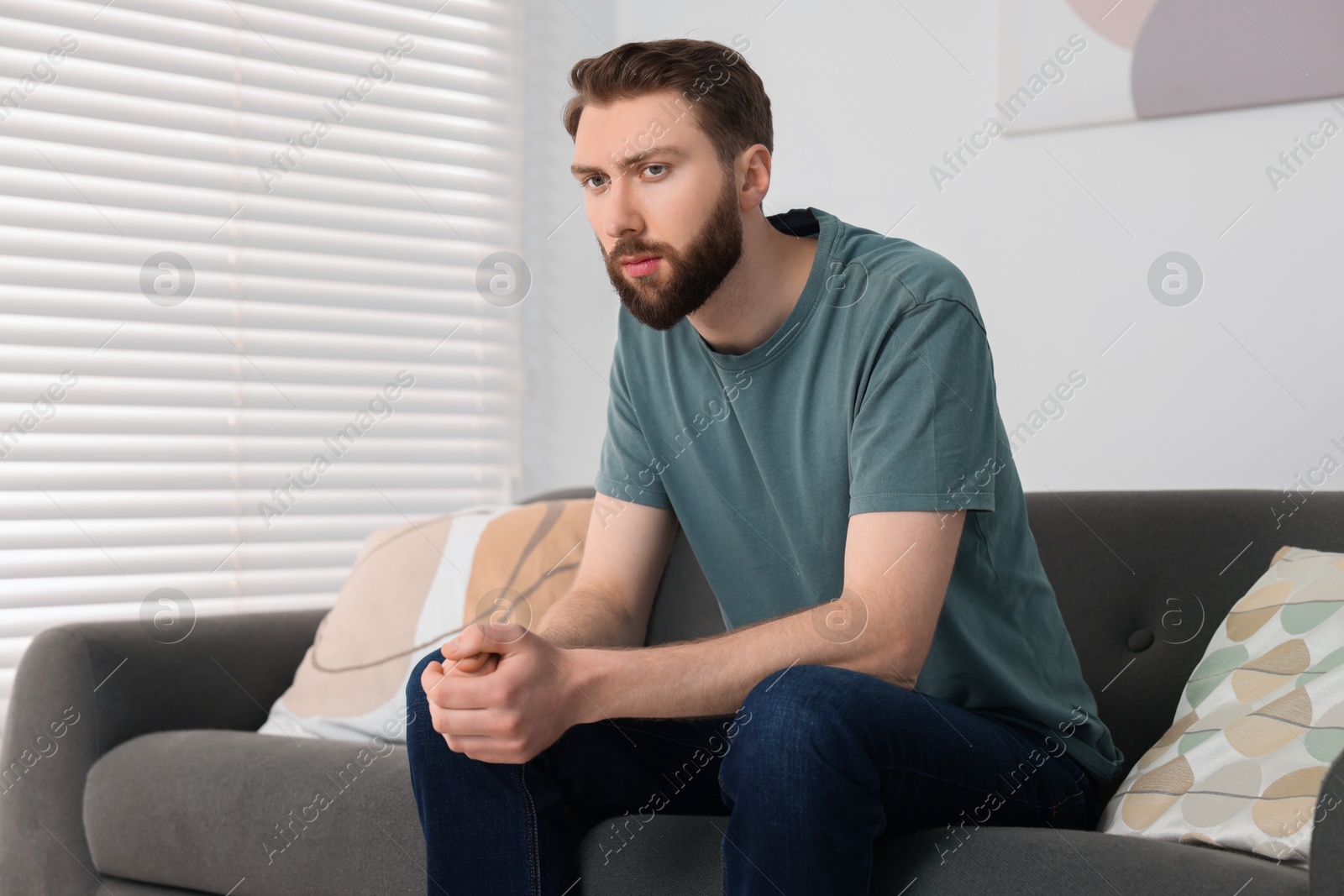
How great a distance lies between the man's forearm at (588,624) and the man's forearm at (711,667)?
21cm

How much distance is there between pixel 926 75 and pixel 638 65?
39.0 inches

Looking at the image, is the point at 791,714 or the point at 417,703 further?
the point at 417,703

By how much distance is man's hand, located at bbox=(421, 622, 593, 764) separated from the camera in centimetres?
96

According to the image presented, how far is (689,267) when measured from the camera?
1247 millimetres

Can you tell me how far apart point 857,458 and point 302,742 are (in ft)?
2.82

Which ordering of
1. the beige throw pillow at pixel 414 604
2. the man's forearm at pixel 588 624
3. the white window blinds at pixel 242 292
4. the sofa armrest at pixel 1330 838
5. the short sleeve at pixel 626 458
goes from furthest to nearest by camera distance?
the white window blinds at pixel 242 292 < the beige throw pillow at pixel 414 604 < the short sleeve at pixel 626 458 < the man's forearm at pixel 588 624 < the sofa armrest at pixel 1330 838

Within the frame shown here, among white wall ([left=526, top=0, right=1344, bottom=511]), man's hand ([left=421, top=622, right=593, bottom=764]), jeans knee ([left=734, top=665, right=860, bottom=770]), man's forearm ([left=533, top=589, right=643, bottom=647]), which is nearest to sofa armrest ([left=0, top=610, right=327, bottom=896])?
man's forearm ([left=533, top=589, right=643, bottom=647])

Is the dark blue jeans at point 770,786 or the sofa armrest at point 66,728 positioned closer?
the dark blue jeans at point 770,786

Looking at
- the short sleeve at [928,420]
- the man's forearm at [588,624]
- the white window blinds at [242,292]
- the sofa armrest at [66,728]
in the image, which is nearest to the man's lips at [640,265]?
the short sleeve at [928,420]

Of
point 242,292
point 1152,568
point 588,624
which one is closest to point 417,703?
point 588,624

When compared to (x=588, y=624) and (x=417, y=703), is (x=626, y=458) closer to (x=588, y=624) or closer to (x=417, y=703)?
(x=588, y=624)

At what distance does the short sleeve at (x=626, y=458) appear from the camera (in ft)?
4.56

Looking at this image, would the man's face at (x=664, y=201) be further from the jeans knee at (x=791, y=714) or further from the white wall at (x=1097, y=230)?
the white wall at (x=1097, y=230)

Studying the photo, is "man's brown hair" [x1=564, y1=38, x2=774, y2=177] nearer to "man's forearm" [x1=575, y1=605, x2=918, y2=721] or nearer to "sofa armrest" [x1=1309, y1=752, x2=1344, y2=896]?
"man's forearm" [x1=575, y1=605, x2=918, y2=721]
